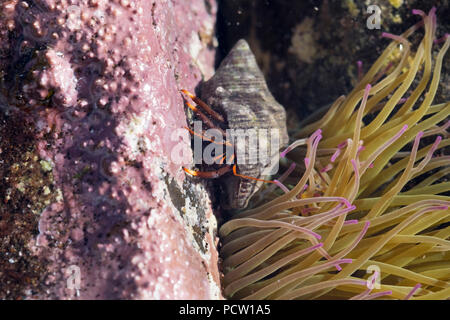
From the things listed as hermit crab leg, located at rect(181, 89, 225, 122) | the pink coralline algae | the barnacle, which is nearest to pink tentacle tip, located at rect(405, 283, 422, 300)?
the barnacle

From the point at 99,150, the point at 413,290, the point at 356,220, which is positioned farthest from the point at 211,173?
the point at 413,290

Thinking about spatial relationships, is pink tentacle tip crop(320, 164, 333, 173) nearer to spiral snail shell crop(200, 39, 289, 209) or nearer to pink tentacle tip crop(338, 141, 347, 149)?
pink tentacle tip crop(338, 141, 347, 149)

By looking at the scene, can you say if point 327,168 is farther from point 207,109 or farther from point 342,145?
point 207,109

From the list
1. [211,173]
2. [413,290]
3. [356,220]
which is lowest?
[413,290]

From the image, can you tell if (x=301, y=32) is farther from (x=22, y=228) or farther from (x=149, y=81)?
(x=22, y=228)

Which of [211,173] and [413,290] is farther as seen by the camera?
[211,173]

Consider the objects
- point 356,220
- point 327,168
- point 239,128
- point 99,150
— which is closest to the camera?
point 99,150

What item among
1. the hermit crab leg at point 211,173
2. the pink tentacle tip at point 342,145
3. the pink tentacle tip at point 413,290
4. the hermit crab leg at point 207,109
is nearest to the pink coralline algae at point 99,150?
the hermit crab leg at point 211,173
